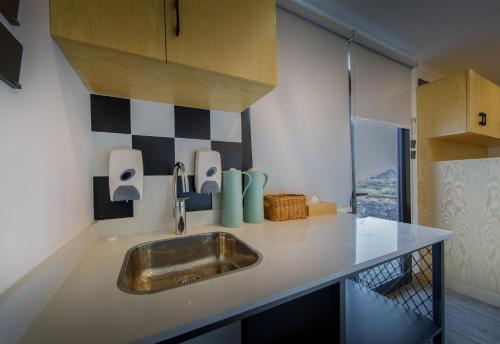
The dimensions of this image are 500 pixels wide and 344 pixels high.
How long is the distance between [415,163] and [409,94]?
0.71 metres

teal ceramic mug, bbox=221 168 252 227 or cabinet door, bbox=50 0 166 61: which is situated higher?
cabinet door, bbox=50 0 166 61

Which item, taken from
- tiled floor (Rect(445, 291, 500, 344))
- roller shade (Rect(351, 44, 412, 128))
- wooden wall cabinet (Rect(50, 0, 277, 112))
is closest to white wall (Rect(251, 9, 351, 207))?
roller shade (Rect(351, 44, 412, 128))

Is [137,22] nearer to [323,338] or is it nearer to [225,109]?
[225,109]

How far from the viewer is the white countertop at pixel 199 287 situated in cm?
38

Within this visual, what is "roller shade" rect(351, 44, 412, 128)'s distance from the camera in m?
1.79

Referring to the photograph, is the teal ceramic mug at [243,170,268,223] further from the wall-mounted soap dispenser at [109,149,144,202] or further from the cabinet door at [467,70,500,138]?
the cabinet door at [467,70,500,138]

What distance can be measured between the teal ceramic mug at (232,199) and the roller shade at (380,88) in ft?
4.17

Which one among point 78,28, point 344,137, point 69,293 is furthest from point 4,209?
point 344,137

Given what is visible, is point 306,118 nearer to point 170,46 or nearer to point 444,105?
point 170,46

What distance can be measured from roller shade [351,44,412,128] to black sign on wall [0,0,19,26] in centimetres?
190

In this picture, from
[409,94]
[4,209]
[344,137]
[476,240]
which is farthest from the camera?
[409,94]

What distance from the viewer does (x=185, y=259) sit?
0.93 metres

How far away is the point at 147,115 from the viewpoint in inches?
40.8

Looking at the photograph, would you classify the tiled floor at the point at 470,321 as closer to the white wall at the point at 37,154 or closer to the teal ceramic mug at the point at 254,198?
the teal ceramic mug at the point at 254,198
